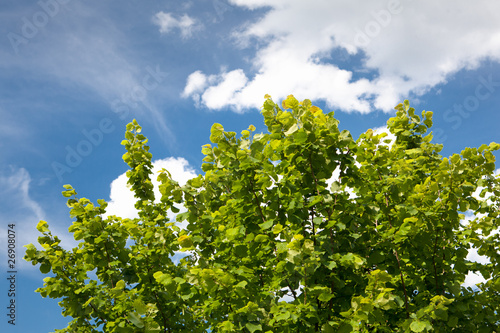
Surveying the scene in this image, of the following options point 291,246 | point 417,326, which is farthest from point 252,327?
point 417,326

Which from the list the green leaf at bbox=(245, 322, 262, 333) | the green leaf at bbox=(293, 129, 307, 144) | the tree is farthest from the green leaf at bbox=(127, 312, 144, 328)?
the green leaf at bbox=(293, 129, 307, 144)

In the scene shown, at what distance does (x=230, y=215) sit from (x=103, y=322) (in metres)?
3.22

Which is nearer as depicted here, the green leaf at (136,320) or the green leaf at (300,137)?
the green leaf at (136,320)

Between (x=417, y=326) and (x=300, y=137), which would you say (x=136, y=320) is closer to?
(x=300, y=137)

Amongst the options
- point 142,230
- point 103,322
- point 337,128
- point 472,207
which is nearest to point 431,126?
point 472,207

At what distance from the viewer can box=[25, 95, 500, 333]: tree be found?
4340 millimetres

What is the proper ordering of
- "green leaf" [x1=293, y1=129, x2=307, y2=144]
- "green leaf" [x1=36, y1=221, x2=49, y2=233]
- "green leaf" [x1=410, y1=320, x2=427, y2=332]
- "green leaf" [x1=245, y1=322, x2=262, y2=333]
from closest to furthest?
"green leaf" [x1=245, y1=322, x2=262, y2=333], "green leaf" [x1=410, y1=320, x2=427, y2=332], "green leaf" [x1=293, y1=129, x2=307, y2=144], "green leaf" [x1=36, y1=221, x2=49, y2=233]

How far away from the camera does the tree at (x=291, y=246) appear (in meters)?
4.34

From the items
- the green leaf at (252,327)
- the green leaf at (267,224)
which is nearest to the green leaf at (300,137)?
the green leaf at (267,224)

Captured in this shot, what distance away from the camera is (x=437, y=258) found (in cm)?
590

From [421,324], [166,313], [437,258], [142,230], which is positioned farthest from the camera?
[142,230]

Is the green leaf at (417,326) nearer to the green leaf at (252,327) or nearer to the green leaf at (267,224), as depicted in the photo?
the green leaf at (252,327)

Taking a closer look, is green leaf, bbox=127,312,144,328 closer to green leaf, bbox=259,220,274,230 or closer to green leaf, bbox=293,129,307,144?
green leaf, bbox=259,220,274,230

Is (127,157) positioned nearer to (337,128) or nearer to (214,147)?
(214,147)
